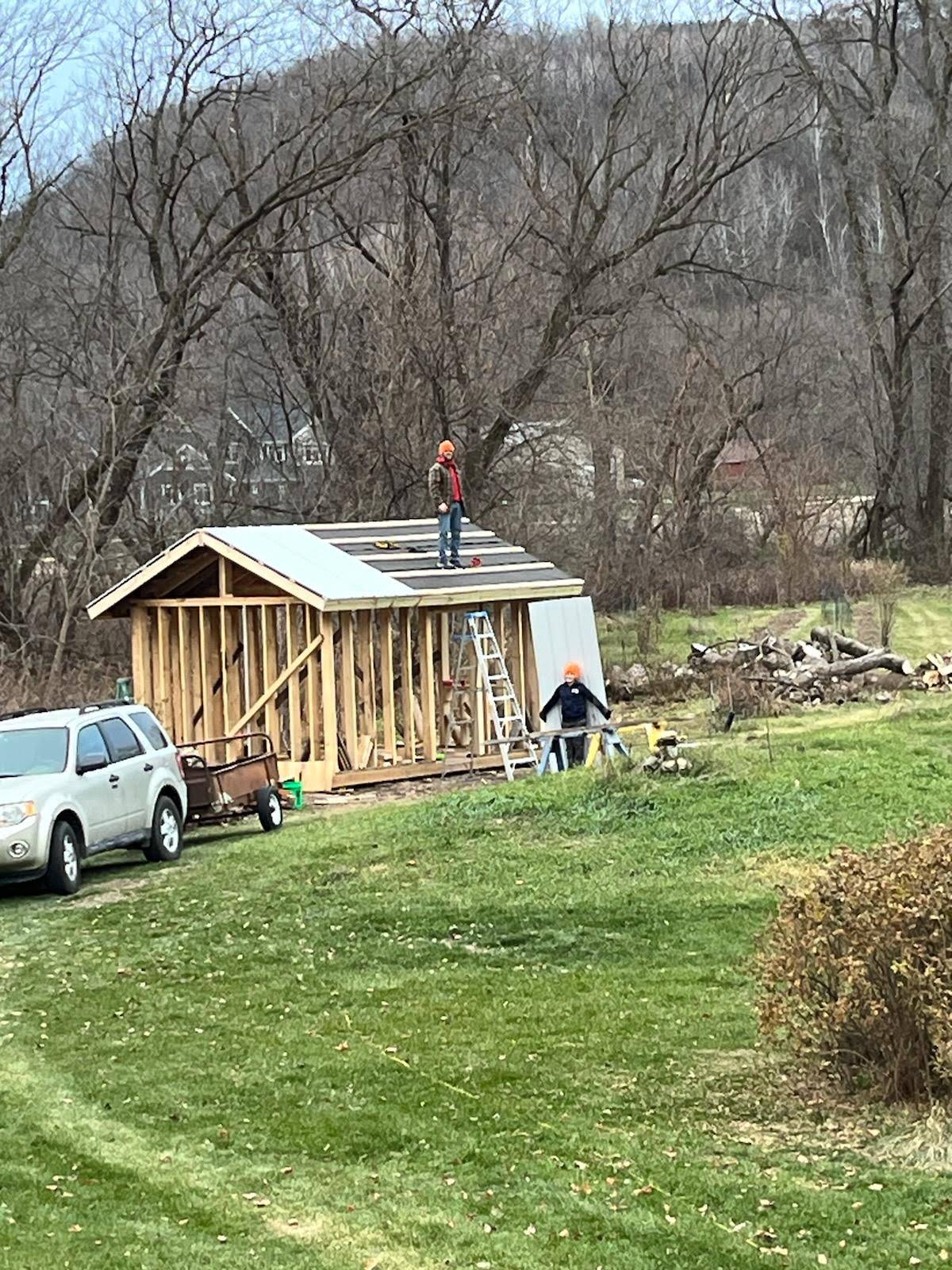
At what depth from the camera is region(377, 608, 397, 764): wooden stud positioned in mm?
22312

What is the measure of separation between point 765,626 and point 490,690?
41.7 feet

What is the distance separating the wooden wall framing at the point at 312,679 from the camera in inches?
865

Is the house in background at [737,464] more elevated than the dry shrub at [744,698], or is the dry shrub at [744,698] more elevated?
the house in background at [737,464]

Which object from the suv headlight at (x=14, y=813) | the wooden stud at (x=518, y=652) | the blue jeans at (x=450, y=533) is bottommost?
the suv headlight at (x=14, y=813)

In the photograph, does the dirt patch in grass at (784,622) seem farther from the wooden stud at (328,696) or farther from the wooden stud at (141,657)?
the wooden stud at (141,657)

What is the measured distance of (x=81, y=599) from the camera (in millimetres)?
31500

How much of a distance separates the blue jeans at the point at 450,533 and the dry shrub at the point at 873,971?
659 inches

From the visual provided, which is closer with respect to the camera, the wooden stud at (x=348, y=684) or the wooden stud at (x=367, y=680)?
the wooden stud at (x=348, y=684)

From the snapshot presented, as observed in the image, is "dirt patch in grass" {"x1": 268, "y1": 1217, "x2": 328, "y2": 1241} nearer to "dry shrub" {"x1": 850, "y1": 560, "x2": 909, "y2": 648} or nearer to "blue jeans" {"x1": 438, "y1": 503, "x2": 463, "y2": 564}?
"blue jeans" {"x1": 438, "y1": 503, "x2": 463, "y2": 564}

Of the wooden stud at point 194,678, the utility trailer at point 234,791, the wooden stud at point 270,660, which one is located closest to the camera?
the utility trailer at point 234,791

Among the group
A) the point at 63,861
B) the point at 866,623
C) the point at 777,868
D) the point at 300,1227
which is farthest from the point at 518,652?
the point at 300,1227

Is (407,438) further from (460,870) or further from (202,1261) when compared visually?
(202,1261)

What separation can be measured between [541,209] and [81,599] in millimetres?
13832

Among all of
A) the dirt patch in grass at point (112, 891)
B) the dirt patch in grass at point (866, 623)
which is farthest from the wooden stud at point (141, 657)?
the dirt patch in grass at point (866, 623)
